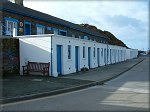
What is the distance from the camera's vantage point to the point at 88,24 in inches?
3305

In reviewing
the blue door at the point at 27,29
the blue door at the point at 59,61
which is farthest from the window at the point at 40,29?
the blue door at the point at 59,61

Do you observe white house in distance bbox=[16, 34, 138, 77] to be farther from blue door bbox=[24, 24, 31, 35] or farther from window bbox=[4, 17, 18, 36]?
blue door bbox=[24, 24, 31, 35]

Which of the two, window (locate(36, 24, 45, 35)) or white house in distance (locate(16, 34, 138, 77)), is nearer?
white house in distance (locate(16, 34, 138, 77))

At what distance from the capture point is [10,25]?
75.8 feet

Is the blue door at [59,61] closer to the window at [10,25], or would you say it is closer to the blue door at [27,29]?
the window at [10,25]

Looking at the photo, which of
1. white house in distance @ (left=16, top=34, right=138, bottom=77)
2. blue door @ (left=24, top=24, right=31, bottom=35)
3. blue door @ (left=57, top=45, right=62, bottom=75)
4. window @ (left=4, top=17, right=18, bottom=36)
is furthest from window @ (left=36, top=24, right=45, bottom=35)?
blue door @ (left=57, top=45, right=62, bottom=75)

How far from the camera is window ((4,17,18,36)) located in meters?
22.5

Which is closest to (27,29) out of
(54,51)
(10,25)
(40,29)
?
(40,29)

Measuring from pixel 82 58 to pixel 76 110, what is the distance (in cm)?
1834

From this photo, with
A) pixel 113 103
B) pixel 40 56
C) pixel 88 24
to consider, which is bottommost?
pixel 113 103

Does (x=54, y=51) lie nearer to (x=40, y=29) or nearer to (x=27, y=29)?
(x=27, y=29)

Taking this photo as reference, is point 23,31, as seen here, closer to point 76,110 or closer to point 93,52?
point 93,52

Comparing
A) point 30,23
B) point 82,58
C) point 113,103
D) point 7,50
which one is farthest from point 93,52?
point 113,103

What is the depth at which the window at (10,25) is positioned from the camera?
2250 centimetres
